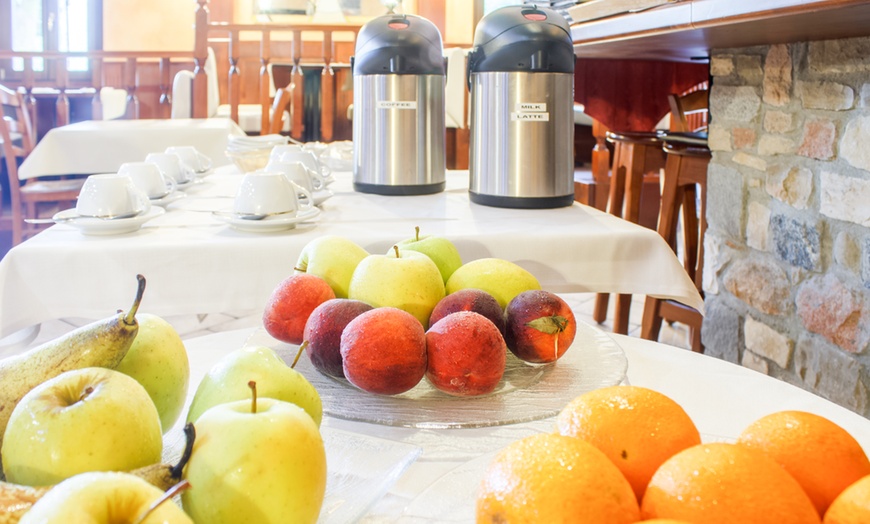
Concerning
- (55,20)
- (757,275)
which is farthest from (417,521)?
(55,20)

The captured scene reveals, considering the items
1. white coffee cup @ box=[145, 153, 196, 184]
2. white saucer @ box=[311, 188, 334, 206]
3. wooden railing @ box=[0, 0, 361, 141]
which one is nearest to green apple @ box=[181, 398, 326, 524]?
white saucer @ box=[311, 188, 334, 206]

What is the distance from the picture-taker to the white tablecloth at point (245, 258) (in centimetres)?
107

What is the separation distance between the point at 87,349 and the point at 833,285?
149 cm

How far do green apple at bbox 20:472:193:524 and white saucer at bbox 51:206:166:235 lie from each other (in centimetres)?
86

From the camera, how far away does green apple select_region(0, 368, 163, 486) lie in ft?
1.26

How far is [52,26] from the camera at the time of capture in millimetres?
7035

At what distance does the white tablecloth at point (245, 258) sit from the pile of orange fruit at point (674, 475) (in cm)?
72

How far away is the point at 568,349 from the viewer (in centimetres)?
74

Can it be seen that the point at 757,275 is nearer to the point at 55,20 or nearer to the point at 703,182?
the point at 703,182

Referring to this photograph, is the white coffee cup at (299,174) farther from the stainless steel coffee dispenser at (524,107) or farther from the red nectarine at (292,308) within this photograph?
the red nectarine at (292,308)

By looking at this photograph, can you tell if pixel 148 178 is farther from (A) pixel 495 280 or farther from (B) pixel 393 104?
(A) pixel 495 280

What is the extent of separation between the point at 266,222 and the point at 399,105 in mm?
438

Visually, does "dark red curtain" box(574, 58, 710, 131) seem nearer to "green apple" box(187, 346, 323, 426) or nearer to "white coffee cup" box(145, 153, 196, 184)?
"white coffee cup" box(145, 153, 196, 184)

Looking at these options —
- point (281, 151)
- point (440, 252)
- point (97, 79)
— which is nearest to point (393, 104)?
point (281, 151)
